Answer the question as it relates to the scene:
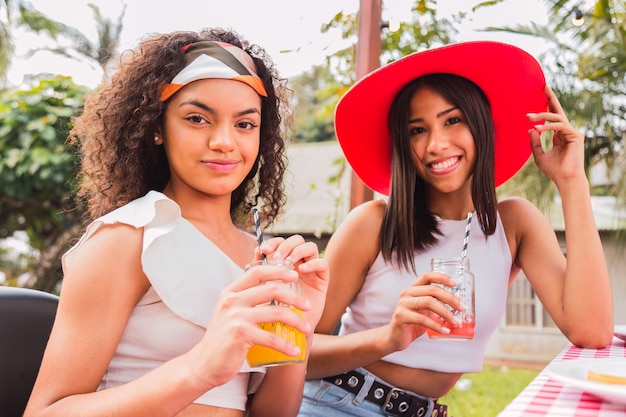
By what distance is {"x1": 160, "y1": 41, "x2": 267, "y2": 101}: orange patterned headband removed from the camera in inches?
65.3

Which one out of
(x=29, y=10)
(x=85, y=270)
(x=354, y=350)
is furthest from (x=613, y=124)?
(x=29, y=10)

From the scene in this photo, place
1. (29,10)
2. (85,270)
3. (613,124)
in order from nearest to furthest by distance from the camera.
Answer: (85,270)
(613,124)
(29,10)

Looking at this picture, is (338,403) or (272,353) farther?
(338,403)

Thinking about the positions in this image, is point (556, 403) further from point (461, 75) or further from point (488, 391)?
point (488, 391)

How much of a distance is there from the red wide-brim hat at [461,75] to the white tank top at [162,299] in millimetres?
1007

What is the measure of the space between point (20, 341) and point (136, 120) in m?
0.63

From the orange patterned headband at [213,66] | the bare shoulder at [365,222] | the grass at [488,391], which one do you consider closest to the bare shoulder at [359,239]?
the bare shoulder at [365,222]

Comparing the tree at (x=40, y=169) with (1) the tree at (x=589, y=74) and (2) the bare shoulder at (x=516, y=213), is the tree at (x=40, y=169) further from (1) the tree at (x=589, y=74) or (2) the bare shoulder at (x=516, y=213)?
(1) the tree at (x=589, y=74)

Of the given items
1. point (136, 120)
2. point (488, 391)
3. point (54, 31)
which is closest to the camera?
point (136, 120)

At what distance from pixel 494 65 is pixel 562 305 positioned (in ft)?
2.82

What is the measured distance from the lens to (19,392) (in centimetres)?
155

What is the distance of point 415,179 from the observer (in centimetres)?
228

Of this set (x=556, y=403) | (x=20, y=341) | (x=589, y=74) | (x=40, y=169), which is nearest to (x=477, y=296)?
(x=556, y=403)

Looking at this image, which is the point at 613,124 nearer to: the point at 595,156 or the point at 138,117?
the point at 595,156
